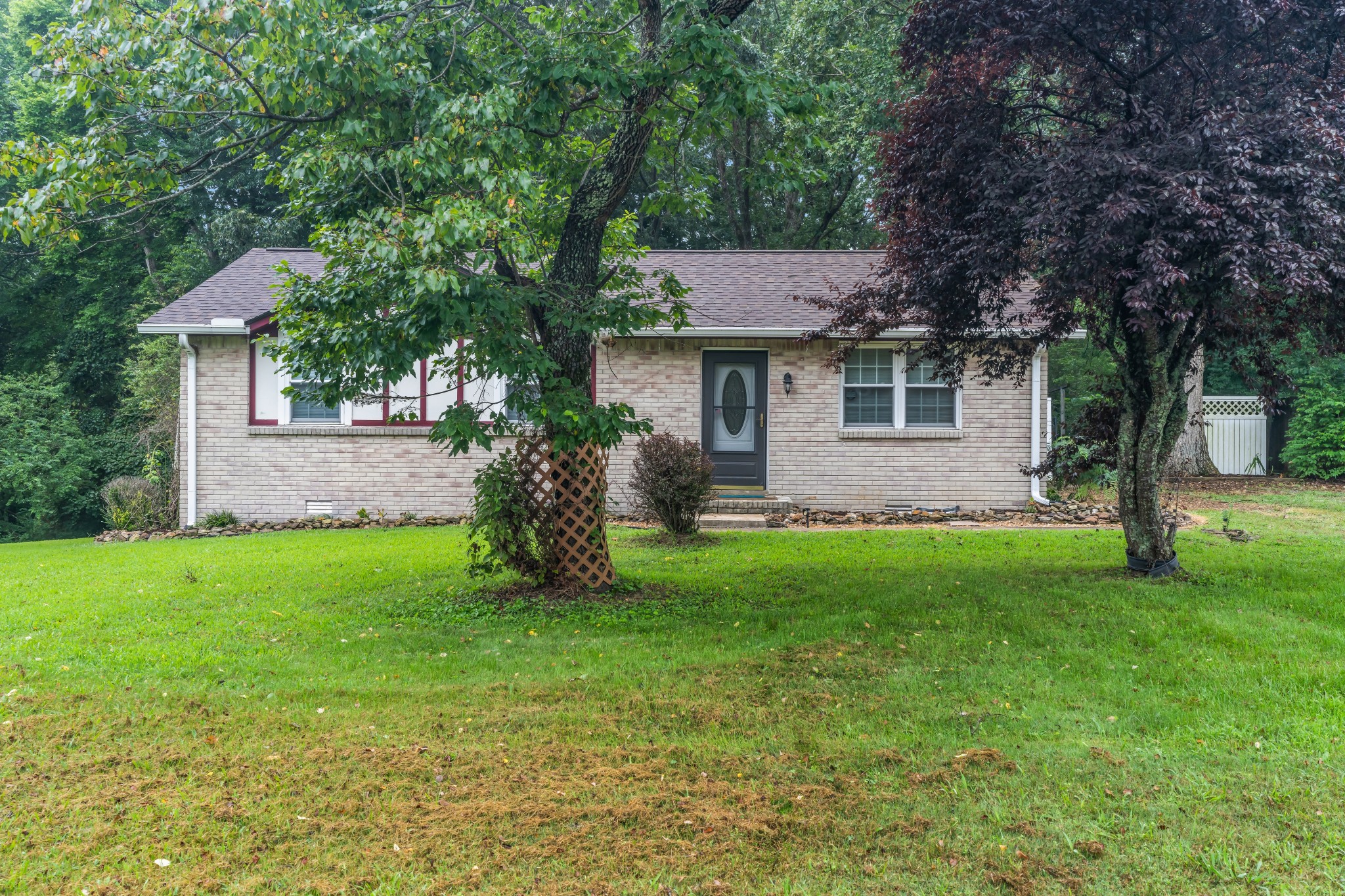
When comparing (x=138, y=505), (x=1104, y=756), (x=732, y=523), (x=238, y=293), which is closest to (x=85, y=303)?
(x=138, y=505)

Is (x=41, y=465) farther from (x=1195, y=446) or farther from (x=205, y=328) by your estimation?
(x=1195, y=446)

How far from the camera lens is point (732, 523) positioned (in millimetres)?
11688

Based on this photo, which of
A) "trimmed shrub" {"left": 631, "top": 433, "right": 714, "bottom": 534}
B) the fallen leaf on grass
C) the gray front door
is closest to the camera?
the fallen leaf on grass

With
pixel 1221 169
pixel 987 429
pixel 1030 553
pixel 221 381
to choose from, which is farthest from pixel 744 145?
pixel 1221 169

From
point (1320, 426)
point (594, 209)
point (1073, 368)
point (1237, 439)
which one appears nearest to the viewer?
point (594, 209)

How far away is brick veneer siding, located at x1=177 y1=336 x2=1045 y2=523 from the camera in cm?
1305

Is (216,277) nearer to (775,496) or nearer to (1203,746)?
(775,496)

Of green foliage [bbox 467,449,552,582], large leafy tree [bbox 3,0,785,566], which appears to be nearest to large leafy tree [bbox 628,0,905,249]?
large leafy tree [bbox 3,0,785,566]

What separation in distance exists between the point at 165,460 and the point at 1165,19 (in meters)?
15.8

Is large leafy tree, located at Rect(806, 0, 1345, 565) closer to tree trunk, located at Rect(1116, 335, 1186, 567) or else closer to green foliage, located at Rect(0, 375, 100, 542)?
tree trunk, located at Rect(1116, 335, 1186, 567)

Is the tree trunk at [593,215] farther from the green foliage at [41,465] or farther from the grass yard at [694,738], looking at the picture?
the green foliage at [41,465]

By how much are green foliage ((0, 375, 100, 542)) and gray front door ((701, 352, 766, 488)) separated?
14.6m

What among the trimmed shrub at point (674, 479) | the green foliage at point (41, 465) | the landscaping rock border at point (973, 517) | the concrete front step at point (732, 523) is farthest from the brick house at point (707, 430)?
the green foliage at point (41, 465)

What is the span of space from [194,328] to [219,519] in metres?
2.88
